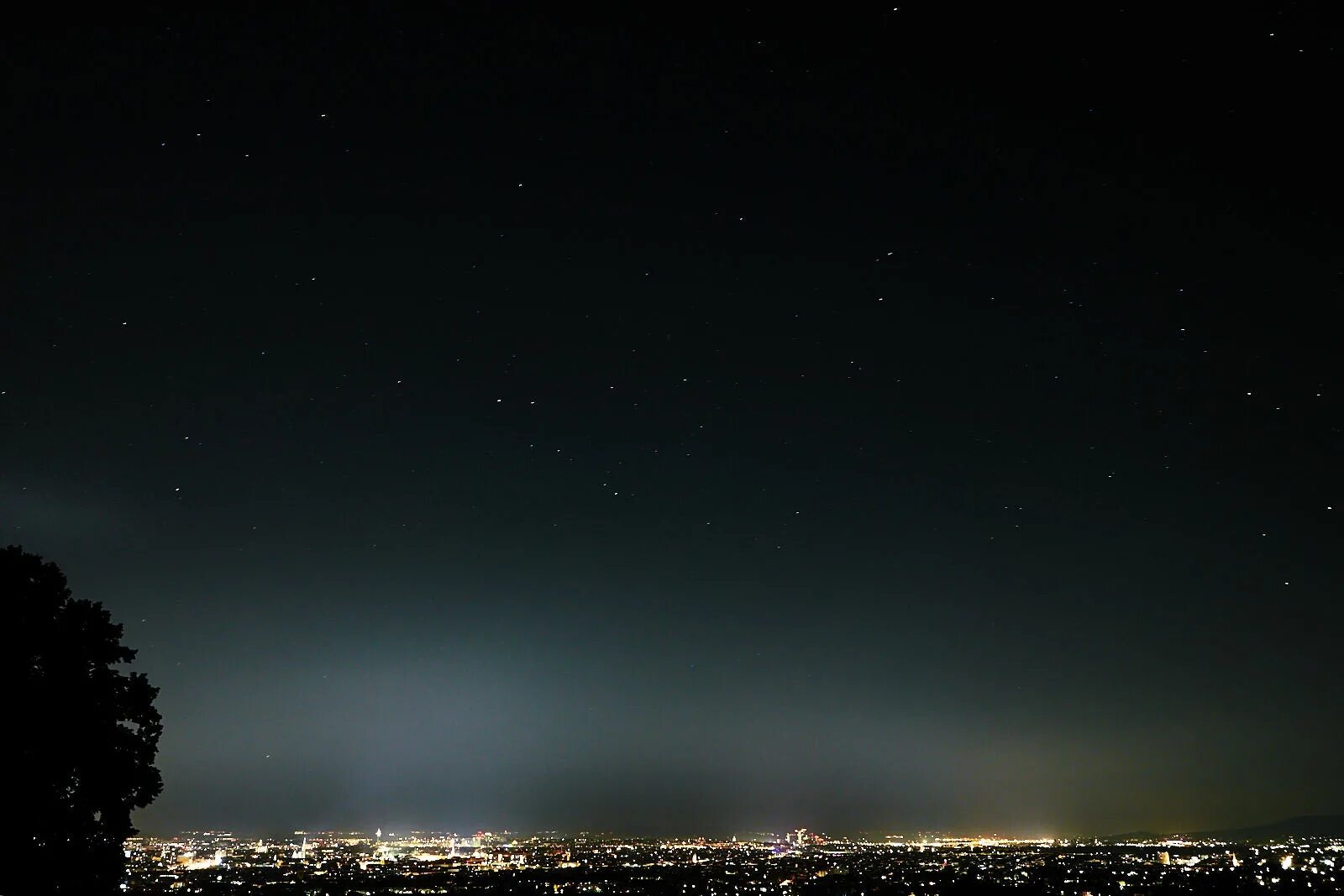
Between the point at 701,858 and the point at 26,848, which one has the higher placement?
the point at 26,848

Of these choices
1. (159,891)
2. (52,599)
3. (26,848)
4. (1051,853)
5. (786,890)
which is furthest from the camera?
(1051,853)

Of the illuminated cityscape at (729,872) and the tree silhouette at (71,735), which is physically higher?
the tree silhouette at (71,735)

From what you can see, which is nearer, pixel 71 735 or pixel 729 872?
pixel 71 735

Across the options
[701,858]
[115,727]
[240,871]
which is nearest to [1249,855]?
[701,858]

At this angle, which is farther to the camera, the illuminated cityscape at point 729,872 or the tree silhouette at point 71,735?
the illuminated cityscape at point 729,872

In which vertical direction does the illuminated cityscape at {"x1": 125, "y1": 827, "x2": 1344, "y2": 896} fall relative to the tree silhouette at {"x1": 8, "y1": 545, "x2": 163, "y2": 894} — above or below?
below

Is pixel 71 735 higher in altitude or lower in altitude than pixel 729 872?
higher

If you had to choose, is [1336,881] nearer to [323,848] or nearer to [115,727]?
[115,727]

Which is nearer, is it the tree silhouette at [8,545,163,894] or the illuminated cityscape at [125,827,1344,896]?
the tree silhouette at [8,545,163,894]
